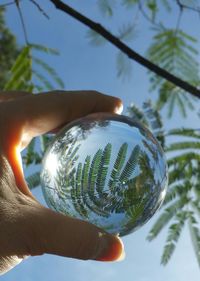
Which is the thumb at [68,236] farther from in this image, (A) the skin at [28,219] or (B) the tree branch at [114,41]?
(B) the tree branch at [114,41]

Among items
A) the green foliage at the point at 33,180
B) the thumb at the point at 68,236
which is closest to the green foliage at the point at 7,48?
the green foliage at the point at 33,180

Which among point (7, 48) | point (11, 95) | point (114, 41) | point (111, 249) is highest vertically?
point (7, 48)

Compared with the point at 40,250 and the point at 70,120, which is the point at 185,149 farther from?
the point at 40,250

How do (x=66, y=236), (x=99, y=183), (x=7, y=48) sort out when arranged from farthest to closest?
(x=7, y=48) < (x=99, y=183) < (x=66, y=236)

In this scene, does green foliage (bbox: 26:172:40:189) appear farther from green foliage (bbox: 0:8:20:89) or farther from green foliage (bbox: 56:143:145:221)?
green foliage (bbox: 0:8:20:89)

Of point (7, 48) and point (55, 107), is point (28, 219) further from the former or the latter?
point (7, 48)

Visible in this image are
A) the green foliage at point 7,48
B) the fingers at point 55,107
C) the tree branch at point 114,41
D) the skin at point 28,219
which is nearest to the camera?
the skin at point 28,219

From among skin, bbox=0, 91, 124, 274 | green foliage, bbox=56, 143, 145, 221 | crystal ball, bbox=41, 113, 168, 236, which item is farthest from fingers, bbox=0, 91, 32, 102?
green foliage, bbox=56, 143, 145, 221

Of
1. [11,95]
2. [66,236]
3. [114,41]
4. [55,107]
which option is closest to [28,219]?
[66,236]

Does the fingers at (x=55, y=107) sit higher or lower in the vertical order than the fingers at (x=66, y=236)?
higher
